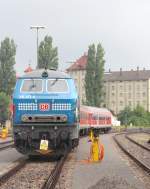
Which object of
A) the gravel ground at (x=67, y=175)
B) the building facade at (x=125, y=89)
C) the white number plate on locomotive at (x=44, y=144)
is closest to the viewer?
the gravel ground at (x=67, y=175)

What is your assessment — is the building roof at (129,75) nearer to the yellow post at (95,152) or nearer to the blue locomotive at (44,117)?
the yellow post at (95,152)

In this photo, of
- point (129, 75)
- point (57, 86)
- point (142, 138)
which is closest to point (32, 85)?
point (57, 86)

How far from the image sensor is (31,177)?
51.1 ft

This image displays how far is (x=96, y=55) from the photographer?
120 meters

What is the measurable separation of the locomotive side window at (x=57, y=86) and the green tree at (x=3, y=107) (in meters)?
64.9

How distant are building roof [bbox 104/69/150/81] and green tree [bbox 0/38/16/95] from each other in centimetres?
9451

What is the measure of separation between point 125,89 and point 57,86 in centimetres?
16806

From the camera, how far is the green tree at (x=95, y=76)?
383 ft

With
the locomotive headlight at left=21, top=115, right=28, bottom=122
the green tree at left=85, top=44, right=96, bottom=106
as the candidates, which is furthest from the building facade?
the locomotive headlight at left=21, top=115, right=28, bottom=122

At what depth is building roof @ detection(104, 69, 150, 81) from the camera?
18762 cm

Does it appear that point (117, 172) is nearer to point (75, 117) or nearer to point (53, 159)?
point (75, 117)

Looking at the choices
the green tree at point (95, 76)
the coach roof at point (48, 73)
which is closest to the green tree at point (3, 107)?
the green tree at point (95, 76)

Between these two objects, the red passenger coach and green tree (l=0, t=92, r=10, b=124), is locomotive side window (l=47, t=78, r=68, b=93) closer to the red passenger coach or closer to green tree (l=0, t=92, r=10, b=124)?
the red passenger coach

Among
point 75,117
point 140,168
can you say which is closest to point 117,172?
point 140,168
